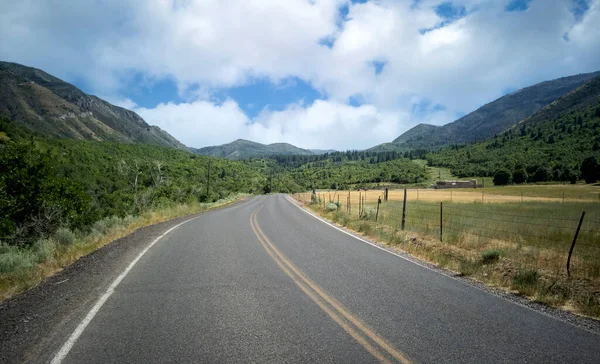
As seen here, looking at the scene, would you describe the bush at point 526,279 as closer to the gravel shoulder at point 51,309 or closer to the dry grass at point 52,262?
the gravel shoulder at point 51,309

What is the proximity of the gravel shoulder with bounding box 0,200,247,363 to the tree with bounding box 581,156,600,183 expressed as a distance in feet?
334

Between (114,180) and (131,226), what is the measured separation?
3868 centimetres

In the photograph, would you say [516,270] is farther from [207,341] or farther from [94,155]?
[94,155]

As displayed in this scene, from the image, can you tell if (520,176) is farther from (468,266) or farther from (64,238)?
(64,238)

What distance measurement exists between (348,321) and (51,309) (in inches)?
181

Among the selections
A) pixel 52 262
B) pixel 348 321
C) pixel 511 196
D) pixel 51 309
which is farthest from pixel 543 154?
pixel 51 309

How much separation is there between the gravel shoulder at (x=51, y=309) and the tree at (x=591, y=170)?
101836mm

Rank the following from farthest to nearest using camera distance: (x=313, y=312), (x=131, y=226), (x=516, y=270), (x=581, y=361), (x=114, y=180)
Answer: (x=114, y=180), (x=131, y=226), (x=516, y=270), (x=313, y=312), (x=581, y=361)

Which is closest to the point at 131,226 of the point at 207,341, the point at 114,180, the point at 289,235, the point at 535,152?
the point at 289,235

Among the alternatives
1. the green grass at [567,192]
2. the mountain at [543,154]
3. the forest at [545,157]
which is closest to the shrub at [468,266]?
the green grass at [567,192]

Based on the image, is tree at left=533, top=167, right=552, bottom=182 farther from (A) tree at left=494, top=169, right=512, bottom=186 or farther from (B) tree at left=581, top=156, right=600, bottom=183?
(B) tree at left=581, top=156, right=600, bottom=183

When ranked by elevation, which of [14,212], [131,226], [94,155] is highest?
[94,155]

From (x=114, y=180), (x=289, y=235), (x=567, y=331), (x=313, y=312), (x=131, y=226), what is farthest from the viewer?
(x=114, y=180)

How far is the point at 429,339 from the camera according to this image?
382cm
